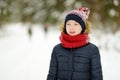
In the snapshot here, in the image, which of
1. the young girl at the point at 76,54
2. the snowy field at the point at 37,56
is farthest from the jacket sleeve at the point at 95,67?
the snowy field at the point at 37,56

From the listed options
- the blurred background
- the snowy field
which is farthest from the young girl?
the blurred background

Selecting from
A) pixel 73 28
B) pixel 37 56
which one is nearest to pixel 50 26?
pixel 37 56

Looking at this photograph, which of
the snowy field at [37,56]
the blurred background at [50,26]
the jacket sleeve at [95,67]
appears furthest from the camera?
the blurred background at [50,26]

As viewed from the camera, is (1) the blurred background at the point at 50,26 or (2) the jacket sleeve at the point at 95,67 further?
(1) the blurred background at the point at 50,26

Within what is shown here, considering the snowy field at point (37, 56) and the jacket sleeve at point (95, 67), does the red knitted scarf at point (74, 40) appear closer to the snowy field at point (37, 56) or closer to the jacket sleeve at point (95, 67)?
the jacket sleeve at point (95, 67)

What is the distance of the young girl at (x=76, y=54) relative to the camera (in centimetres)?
341

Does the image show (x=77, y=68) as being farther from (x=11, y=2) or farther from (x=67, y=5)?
(x=11, y=2)

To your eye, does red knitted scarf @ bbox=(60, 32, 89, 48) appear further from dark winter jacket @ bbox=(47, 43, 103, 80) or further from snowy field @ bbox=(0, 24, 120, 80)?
snowy field @ bbox=(0, 24, 120, 80)

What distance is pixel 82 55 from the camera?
3.43 m

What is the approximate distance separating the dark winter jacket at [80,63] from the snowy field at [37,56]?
1.56m

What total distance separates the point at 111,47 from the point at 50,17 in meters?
0.96

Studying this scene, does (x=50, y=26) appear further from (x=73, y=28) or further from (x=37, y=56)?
(x=73, y=28)

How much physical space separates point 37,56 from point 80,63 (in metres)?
2.90

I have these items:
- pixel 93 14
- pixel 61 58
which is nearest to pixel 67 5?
pixel 93 14
